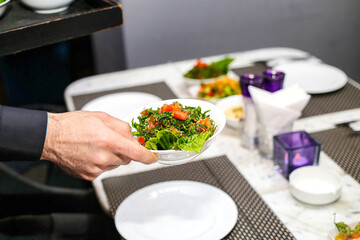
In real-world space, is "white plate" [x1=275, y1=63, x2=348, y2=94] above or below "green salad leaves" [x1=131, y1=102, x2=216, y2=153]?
below

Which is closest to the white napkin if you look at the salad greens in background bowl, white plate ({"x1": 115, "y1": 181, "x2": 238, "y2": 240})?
white plate ({"x1": 115, "y1": 181, "x2": 238, "y2": 240})

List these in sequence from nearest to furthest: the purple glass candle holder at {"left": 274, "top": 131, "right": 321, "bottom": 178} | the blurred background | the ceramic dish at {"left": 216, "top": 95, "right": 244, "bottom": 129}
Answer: the purple glass candle holder at {"left": 274, "top": 131, "right": 321, "bottom": 178}
the ceramic dish at {"left": 216, "top": 95, "right": 244, "bottom": 129}
the blurred background

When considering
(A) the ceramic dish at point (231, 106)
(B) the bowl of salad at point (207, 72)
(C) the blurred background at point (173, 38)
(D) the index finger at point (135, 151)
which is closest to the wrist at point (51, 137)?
(D) the index finger at point (135, 151)

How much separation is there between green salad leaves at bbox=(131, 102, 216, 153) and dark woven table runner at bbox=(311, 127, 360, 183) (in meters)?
0.53

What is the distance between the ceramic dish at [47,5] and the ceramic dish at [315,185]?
0.97 meters

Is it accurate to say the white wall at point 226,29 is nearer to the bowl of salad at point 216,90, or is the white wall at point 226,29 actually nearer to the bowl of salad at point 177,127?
the bowl of salad at point 216,90

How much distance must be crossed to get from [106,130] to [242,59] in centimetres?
145

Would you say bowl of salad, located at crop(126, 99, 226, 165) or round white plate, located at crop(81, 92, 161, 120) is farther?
round white plate, located at crop(81, 92, 161, 120)

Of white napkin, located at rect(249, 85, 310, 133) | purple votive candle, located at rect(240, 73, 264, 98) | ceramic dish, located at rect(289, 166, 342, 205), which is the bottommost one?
ceramic dish, located at rect(289, 166, 342, 205)

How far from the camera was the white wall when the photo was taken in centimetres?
316

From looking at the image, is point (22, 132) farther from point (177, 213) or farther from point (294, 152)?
point (294, 152)

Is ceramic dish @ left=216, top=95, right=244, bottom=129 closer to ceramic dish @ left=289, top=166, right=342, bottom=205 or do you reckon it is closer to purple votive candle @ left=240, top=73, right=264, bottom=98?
purple votive candle @ left=240, top=73, right=264, bottom=98

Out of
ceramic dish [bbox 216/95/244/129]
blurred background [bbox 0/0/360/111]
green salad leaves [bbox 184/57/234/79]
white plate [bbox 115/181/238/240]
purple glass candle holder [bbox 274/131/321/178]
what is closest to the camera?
white plate [bbox 115/181/238/240]

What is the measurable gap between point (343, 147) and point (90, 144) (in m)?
0.92
